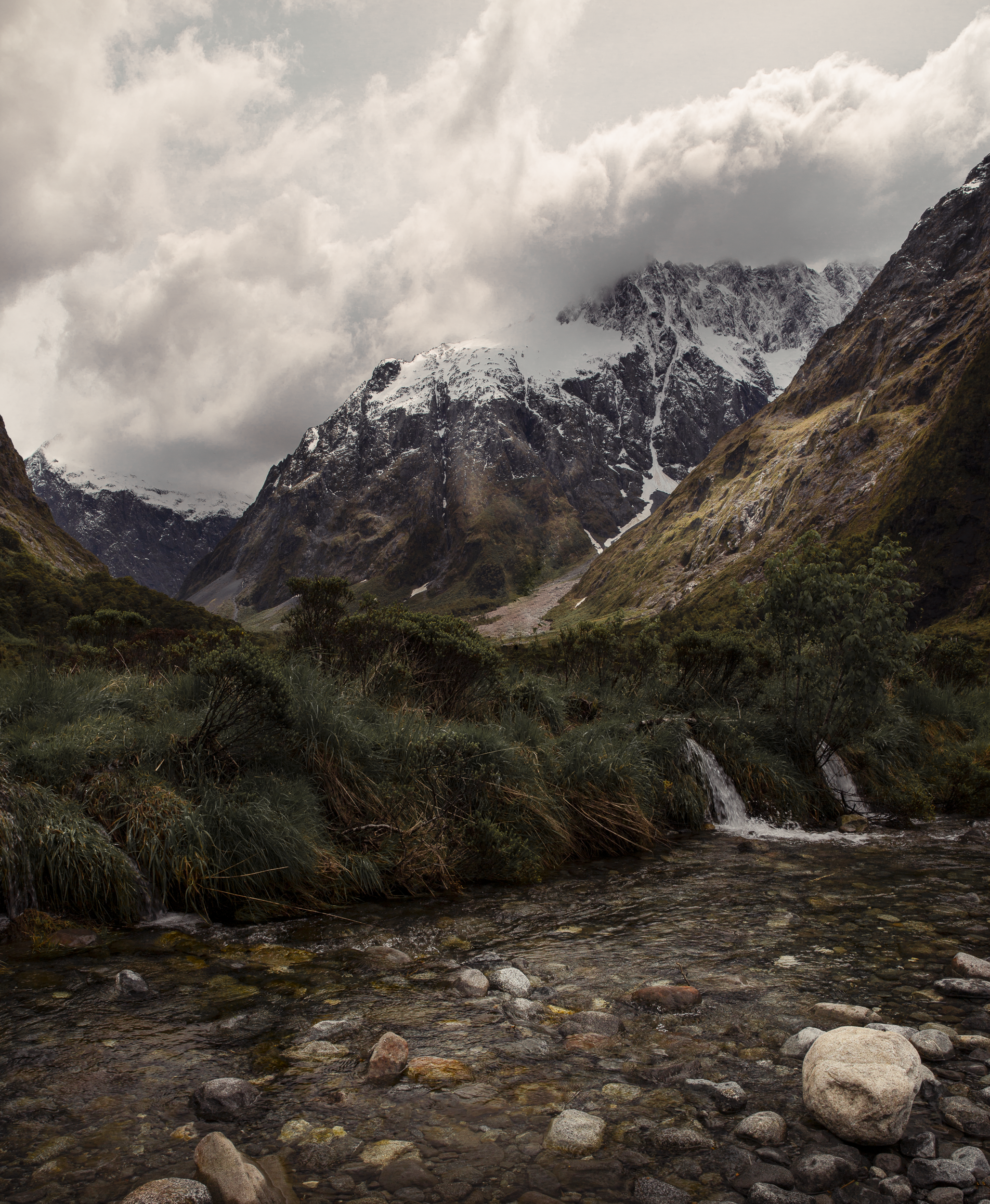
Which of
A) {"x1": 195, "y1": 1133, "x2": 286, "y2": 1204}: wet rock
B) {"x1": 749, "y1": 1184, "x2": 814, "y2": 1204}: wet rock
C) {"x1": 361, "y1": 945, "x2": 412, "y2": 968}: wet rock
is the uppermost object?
{"x1": 195, "y1": 1133, "x2": 286, "y2": 1204}: wet rock

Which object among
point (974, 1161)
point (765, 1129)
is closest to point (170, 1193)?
point (765, 1129)

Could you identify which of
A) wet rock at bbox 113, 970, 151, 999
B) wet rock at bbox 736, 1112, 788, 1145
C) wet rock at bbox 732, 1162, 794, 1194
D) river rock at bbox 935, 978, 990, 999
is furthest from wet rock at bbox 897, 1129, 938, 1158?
wet rock at bbox 113, 970, 151, 999

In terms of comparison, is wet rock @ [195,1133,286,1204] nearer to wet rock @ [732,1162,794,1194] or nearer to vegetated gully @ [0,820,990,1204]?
vegetated gully @ [0,820,990,1204]

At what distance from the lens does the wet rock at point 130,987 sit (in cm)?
602

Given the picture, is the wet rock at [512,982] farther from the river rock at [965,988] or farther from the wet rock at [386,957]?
the river rock at [965,988]

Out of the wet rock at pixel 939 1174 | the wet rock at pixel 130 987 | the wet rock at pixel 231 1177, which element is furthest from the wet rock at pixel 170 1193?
the wet rock at pixel 939 1174

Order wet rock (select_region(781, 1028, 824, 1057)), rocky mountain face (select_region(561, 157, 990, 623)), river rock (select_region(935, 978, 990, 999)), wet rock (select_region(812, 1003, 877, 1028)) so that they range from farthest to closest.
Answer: rocky mountain face (select_region(561, 157, 990, 623)) < river rock (select_region(935, 978, 990, 999)) < wet rock (select_region(812, 1003, 877, 1028)) < wet rock (select_region(781, 1028, 824, 1057))

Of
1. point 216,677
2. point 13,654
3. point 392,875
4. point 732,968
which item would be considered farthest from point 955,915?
point 13,654

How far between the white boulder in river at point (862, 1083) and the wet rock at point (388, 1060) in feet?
8.64

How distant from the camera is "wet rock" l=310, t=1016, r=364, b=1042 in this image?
5.35 m

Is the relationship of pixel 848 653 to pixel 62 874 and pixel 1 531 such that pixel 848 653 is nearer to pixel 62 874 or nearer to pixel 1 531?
pixel 62 874

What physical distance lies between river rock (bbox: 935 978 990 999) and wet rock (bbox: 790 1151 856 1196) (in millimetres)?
3113

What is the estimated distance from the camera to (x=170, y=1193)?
3.23m

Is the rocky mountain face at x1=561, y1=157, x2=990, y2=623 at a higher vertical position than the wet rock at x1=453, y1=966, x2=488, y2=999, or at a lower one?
higher
